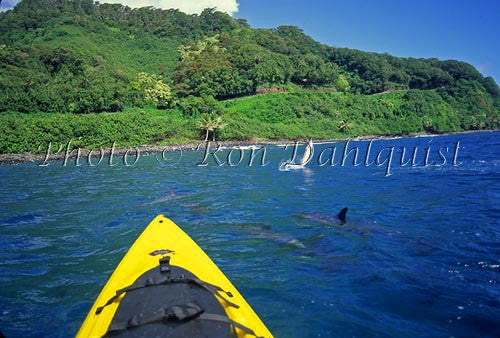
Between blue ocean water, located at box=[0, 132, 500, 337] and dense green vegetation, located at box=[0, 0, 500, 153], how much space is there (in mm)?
38419

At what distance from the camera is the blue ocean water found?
4.73 m

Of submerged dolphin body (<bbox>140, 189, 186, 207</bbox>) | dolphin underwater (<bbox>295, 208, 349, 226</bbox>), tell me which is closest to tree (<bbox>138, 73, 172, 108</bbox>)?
submerged dolphin body (<bbox>140, 189, 186, 207</bbox>)

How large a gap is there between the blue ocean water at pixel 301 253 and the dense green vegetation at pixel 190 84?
38419 mm

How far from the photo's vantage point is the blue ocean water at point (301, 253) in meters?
4.73

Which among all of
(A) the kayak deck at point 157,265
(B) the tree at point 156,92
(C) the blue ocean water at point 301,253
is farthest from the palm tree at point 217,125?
(A) the kayak deck at point 157,265

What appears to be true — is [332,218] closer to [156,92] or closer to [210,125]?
[210,125]

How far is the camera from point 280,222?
31.3ft

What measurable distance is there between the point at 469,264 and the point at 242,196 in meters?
8.81

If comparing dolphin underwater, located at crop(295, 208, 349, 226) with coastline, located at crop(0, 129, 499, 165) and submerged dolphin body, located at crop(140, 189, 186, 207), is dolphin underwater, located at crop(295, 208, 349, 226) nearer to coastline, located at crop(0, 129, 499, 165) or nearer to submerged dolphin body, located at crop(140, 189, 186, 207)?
submerged dolphin body, located at crop(140, 189, 186, 207)

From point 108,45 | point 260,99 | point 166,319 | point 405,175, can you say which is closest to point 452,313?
point 166,319

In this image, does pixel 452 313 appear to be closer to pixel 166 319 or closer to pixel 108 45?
pixel 166 319

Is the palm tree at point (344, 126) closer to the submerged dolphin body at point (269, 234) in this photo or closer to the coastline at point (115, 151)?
→ the coastline at point (115, 151)

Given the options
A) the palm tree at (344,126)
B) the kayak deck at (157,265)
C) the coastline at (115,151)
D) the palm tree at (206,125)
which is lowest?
the coastline at (115,151)

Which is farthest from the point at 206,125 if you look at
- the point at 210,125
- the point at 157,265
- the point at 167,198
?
the point at 157,265
